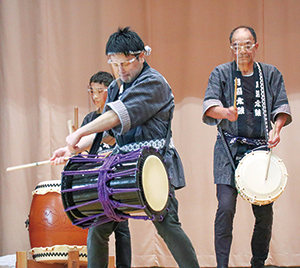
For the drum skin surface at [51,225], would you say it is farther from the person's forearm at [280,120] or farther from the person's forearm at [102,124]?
the person's forearm at [280,120]

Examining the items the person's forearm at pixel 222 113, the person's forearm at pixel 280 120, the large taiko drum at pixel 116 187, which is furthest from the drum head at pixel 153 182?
the person's forearm at pixel 280 120

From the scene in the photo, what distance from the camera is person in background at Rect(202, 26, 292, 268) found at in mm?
2586

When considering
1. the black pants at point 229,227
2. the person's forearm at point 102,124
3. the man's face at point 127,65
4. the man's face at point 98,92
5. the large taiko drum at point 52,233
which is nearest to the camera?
the person's forearm at point 102,124

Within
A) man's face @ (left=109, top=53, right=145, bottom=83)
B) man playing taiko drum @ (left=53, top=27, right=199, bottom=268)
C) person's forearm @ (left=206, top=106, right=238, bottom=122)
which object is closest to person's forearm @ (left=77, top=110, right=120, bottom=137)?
man playing taiko drum @ (left=53, top=27, right=199, bottom=268)

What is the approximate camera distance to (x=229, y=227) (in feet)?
8.29

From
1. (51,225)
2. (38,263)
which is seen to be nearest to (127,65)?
(51,225)

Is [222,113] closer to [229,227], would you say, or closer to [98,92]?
[229,227]

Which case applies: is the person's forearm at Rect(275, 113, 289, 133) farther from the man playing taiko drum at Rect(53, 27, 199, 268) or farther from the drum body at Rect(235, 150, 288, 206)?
the man playing taiko drum at Rect(53, 27, 199, 268)

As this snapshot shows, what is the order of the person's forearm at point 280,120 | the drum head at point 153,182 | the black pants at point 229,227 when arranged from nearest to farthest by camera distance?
the drum head at point 153,182, the black pants at point 229,227, the person's forearm at point 280,120

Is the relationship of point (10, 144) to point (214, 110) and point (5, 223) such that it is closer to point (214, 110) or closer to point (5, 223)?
point (5, 223)

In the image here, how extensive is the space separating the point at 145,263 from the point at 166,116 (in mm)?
2140

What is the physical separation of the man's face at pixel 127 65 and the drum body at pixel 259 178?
0.87 meters

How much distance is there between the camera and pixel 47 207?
9.72 ft

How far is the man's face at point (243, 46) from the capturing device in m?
2.68
